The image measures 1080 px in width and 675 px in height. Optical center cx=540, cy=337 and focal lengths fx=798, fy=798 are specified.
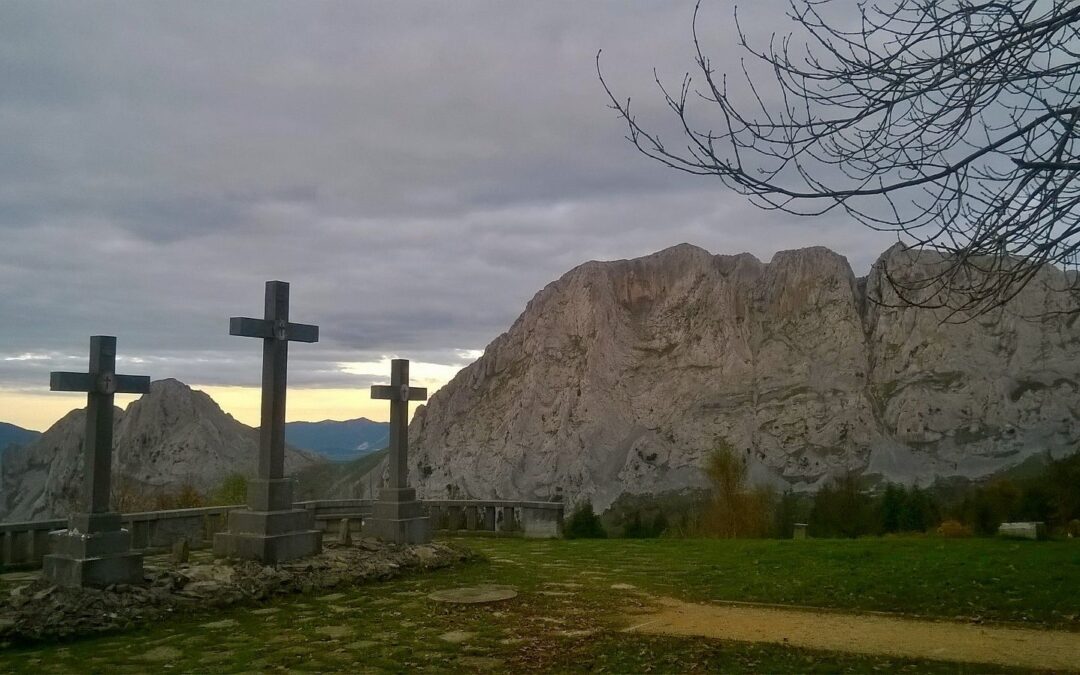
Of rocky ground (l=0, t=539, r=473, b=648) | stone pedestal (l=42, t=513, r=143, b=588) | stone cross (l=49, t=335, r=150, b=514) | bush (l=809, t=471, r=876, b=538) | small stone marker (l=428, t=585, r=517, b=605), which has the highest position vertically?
stone cross (l=49, t=335, r=150, b=514)

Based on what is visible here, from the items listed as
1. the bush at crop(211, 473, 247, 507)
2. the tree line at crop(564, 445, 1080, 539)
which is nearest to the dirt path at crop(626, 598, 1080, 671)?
the tree line at crop(564, 445, 1080, 539)

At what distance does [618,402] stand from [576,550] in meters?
38.5

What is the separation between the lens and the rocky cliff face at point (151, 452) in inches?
1752

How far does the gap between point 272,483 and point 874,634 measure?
7529mm

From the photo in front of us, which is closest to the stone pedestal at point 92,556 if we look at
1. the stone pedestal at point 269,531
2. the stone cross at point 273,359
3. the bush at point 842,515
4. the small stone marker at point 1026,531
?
the stone pedestal at point 269,531

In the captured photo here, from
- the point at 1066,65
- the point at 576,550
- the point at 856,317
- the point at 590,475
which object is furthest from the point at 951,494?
the point at 1066,65

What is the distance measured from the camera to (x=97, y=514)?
29.0 feet

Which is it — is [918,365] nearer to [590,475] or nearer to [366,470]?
[590,475]

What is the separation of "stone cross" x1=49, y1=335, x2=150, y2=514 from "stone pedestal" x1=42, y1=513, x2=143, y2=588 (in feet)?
0.84

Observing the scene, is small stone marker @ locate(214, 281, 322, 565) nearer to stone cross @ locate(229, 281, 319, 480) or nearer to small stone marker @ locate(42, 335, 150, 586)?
stone cross @ locate(229, 281, 319, 480)

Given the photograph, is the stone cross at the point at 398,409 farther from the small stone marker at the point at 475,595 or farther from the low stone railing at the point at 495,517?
the small stone marker at the point at 475,595

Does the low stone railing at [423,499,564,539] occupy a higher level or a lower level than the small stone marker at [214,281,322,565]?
lower

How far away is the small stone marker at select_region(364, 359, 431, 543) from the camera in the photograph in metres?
12.8

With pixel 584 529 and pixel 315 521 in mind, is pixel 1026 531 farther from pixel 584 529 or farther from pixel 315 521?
pixel 315 521
